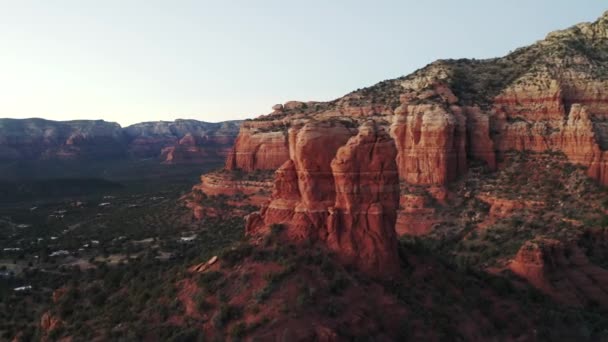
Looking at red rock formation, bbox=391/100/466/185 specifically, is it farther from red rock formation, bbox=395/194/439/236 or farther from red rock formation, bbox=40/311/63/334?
red rock formation, bbox=40/311/63/334

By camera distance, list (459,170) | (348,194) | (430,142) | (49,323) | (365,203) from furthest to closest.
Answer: (459,170)
(430,142)
(49,323)
(365,203)
(348,194)

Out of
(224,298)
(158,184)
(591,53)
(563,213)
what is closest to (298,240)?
(224,298)

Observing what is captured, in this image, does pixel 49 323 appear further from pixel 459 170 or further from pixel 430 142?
pixel 459 170

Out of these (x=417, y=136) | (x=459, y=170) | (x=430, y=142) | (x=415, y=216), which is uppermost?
(x=417, y=136)

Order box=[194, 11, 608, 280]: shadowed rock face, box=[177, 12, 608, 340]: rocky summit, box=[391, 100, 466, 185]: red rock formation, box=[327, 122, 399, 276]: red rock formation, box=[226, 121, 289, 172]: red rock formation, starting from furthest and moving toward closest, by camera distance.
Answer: box=[226, 121, 289, 172]: red rock formation
box=[391, 100, 466, 185]: red rock formation
box=[177, 12, 608, 340]: rocky summit
box=[194, 11, 608, 280]: shadowed rock face
box=[327, 122, 399, 276]: red rock formation

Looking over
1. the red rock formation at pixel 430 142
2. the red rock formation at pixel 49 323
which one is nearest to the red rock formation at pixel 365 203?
the red rock formation at pixel 49 323

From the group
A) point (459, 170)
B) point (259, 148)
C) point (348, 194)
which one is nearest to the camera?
point (348, 194)

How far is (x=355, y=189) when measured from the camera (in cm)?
3030

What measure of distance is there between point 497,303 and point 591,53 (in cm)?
5583

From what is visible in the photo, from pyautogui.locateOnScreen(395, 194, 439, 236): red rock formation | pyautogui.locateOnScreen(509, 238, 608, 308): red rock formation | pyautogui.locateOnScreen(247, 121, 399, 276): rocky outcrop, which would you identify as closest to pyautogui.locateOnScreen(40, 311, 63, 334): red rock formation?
pyautogui.locateOnScreen(247, 121, 399, 276): rocky outcrop

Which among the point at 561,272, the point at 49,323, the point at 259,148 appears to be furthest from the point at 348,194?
the point at 259,148

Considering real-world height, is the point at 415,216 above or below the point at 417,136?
below

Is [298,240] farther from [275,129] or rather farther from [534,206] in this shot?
[275,129]

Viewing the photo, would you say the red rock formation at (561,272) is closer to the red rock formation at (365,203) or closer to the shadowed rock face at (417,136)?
the shadowed rock face at (417,136)
